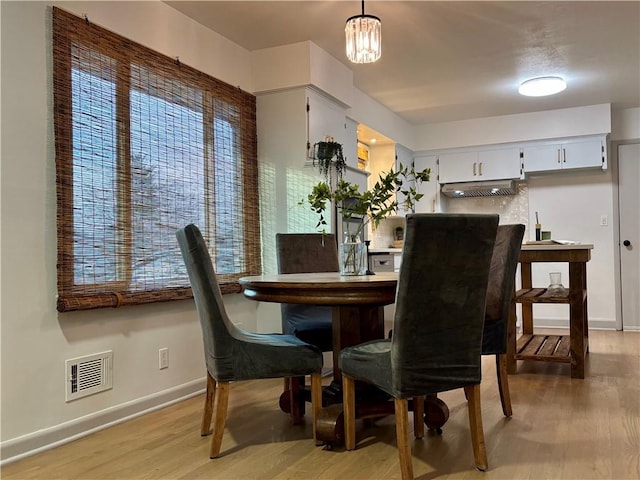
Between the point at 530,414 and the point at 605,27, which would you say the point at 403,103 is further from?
the point at 530,414

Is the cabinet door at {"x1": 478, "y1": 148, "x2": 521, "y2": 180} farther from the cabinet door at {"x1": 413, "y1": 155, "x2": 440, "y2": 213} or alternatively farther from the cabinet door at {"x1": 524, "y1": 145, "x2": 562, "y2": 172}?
the cabinet door at {"x1": 413, "y1": 155, "x2": 440, "y2": 213}

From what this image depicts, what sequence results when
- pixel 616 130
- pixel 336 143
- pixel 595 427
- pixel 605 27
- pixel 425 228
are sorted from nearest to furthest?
1. pixel 425 228
2. pixel 595 427
3. pixel 605 27
4. pixel 336 143
5. pixel 616 130

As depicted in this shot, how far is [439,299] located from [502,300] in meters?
1.04

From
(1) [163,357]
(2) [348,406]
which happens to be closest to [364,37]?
(2) [348,406]

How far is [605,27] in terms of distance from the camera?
3.57 m

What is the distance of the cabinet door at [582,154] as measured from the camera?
18.1 feet

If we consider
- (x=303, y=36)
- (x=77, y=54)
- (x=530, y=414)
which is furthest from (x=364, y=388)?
(x=303, y=36)

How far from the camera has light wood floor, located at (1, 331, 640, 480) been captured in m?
2.01

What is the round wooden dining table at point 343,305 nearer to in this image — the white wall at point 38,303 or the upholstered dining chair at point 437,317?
the upholstered dining chair at point 437,317

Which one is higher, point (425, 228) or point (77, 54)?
point (77, 54)

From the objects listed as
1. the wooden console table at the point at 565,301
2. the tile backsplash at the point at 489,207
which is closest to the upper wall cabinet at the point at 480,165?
the tile backsplash at the point at 489,207

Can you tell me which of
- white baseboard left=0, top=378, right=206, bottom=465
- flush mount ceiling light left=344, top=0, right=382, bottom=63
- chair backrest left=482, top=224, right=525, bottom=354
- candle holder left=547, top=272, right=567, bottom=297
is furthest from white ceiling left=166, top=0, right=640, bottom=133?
white baseboard left=0, top=378, right=206, bottom=465

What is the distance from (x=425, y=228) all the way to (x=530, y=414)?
151 cm

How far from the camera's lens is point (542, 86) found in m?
4.52
